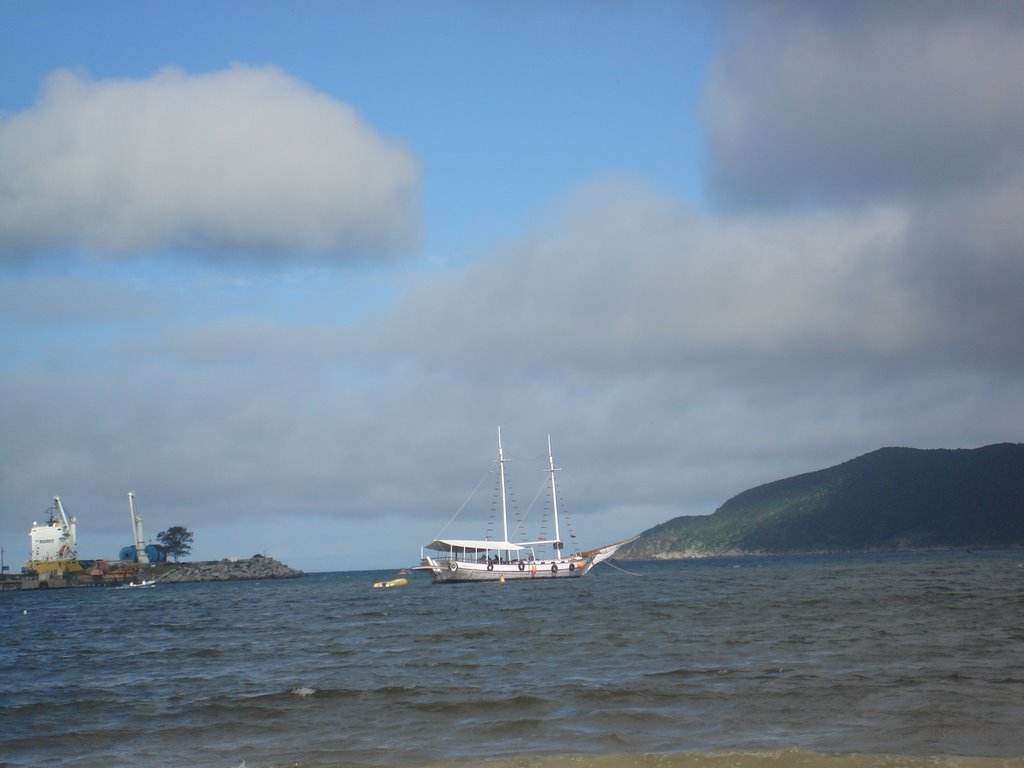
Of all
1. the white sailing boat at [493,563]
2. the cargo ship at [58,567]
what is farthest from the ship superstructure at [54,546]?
the white sailing boat at [493,563]

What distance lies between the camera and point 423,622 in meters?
49.4

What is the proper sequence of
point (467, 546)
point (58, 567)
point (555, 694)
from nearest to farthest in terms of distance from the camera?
point (555, 694) → point (467, 546) → point (58, 567)

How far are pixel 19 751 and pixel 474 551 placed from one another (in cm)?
9137

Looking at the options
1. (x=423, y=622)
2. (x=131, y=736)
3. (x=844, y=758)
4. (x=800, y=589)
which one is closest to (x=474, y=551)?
(x=800, y=589)

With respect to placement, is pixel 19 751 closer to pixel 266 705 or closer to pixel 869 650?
pixel 266 705

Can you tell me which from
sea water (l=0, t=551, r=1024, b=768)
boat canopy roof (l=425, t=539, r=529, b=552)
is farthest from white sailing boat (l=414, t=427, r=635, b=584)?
sea water (l=0, t=551, r=1024, b=768)

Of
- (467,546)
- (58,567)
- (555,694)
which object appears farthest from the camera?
(58,567)

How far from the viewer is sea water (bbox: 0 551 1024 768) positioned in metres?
16.6

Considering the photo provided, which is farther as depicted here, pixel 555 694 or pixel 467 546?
pixel 467 546

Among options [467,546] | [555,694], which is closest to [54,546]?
[467,546]

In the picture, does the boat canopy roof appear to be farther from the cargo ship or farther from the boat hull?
the cargo ship

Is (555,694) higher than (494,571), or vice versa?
(555,694)

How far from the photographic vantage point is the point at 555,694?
2245 cm

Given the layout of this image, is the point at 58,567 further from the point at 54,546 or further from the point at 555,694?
the point at 555,694
